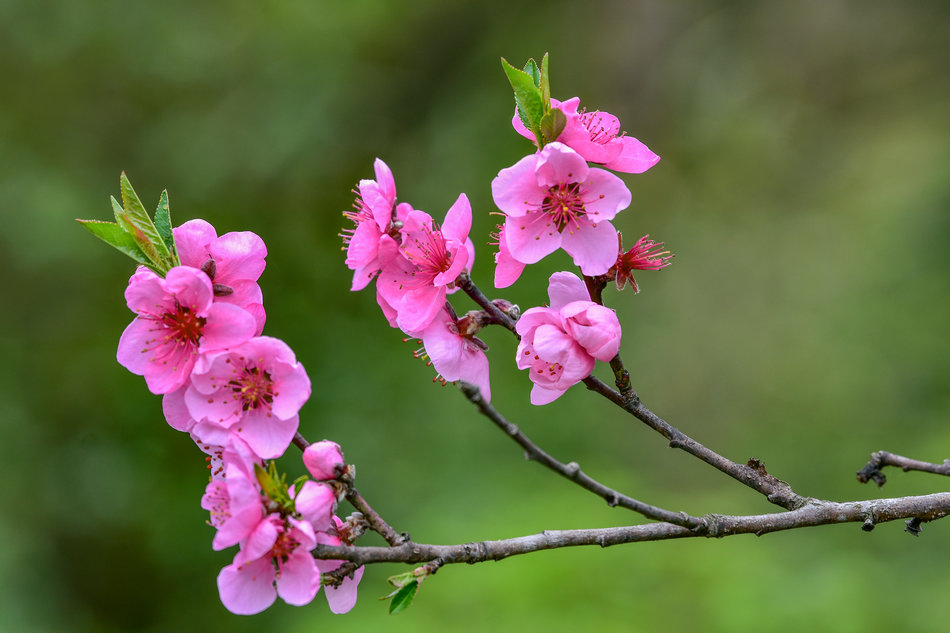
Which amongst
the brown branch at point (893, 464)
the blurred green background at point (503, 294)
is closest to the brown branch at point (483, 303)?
the brown branch at point (893, 464)

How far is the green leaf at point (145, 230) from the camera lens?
902 millimetres

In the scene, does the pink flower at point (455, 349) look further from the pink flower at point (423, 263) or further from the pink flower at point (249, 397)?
the pink flower at point (249, 397)

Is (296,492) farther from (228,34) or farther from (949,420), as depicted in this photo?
(228,34)

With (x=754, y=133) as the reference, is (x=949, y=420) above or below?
below

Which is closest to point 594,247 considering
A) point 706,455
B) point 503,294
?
point 706,455

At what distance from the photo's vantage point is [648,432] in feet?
Result: 11.7

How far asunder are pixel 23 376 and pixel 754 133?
11.6 ft

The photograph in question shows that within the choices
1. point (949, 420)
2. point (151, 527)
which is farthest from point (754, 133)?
point (151, 527)

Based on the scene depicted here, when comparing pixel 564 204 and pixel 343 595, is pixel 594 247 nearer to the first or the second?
pixel 564 204

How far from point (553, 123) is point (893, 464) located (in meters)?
0.72

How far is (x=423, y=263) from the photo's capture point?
95cm

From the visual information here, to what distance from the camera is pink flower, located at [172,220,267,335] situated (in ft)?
3.09

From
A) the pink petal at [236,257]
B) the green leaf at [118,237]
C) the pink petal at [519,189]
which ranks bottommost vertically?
the green leaf at [118,237]

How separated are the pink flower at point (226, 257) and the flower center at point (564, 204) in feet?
1.15
